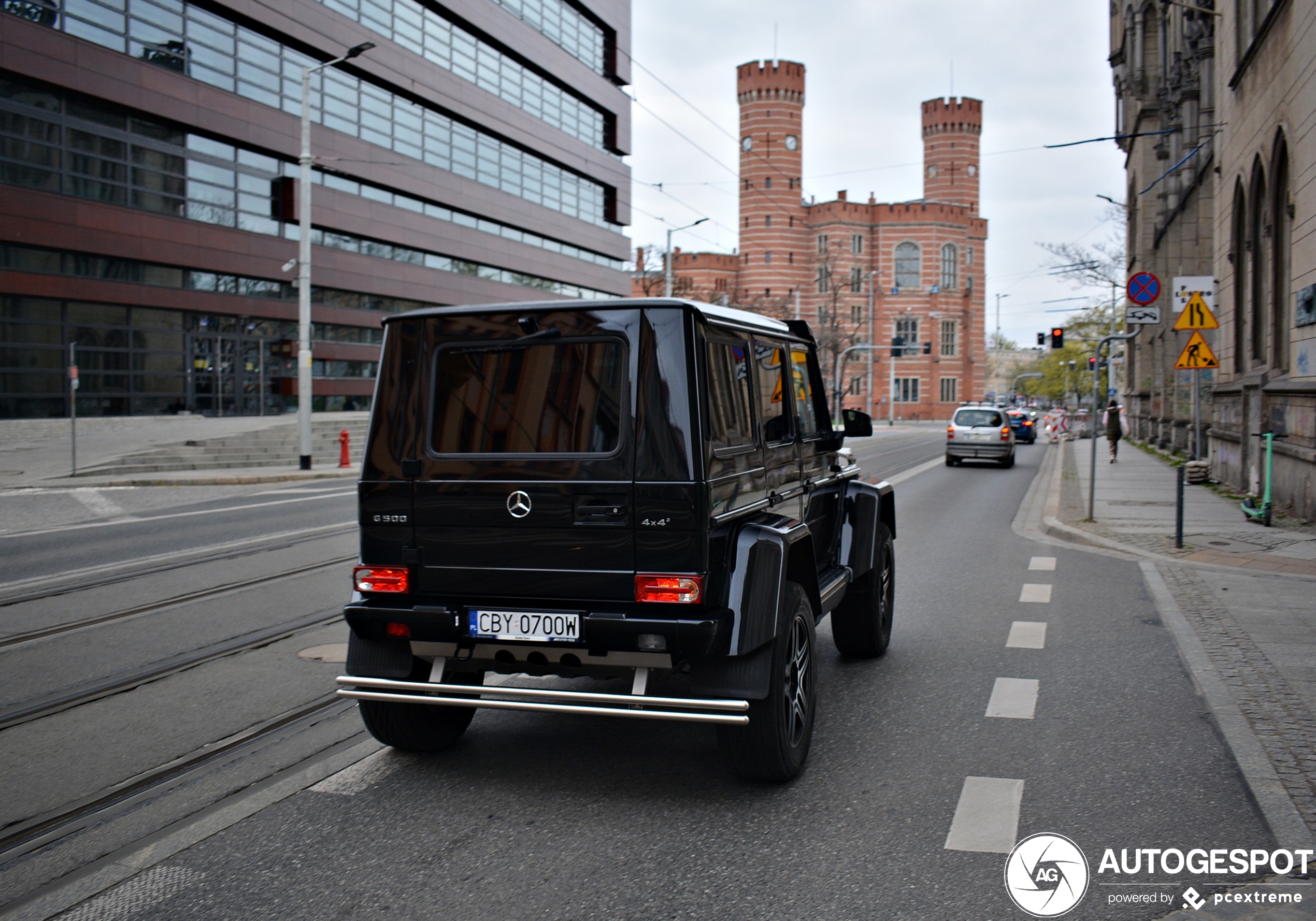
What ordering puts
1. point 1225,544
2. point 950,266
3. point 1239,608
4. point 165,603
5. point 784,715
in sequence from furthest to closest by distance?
point 950,266, point 1225,544, point 165,603, point 1239,608, point 784,715

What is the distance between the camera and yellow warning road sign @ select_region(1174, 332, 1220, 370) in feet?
45.0

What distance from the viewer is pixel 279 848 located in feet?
12.3

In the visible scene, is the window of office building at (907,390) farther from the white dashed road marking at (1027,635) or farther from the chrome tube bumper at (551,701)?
the chrome tube bumper at (551,701)

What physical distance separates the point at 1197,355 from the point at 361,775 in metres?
12.6

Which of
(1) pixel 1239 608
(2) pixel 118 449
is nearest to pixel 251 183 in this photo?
(2) pixel 118 449

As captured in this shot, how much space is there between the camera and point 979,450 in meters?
28.1

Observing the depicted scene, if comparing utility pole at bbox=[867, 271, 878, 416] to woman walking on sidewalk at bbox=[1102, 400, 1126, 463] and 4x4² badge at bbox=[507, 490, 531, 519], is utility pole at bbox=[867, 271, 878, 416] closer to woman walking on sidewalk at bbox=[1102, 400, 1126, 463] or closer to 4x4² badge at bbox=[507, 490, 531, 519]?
woman walking on sidewalk at bbox=[1102, 400, 1126, 463]

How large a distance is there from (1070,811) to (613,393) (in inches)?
91.9

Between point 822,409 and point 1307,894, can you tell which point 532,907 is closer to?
point 1307,894

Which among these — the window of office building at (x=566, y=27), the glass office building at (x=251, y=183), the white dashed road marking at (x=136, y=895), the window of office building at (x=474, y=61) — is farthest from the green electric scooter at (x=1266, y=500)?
the window of office building at (x=566, y=27)

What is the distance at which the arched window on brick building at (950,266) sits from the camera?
97.6 meters

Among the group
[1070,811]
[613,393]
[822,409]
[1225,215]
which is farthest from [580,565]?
[1225,215]

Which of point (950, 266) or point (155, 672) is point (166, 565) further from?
point (950, 266)

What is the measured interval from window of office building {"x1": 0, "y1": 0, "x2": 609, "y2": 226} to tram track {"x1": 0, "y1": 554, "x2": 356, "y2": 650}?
937 inches
